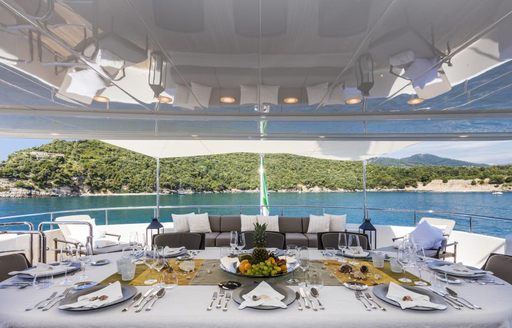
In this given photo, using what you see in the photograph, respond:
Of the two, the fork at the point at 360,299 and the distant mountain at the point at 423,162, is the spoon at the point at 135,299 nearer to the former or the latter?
the fork at the point at 360,299

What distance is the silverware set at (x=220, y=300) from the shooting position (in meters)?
1.39

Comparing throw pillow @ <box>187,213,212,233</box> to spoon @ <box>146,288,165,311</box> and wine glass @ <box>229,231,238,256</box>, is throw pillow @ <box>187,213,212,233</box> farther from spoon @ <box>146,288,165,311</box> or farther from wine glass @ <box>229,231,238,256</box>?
spoon @ <box>146,288,165,311</box>

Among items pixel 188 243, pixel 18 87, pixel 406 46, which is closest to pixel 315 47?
pixel 406 46

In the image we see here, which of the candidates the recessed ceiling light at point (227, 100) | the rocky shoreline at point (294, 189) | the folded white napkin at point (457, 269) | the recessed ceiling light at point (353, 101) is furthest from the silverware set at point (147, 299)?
the rocky shoreline at point (294, 189)

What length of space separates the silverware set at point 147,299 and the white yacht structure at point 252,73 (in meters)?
0.03

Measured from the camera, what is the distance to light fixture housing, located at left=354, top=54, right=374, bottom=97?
2.29 m

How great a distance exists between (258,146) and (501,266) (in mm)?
4425

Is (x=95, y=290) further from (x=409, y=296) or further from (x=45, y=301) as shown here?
(x=409, y=296)

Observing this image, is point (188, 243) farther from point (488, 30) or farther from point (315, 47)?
point (488, 30)

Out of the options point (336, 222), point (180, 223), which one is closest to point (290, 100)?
point (336, 222)

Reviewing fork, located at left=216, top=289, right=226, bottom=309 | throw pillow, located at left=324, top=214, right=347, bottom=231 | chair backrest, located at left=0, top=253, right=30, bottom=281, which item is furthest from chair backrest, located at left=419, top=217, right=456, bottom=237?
chair backrest, located at left=0, top=253, right=30, bottom=281

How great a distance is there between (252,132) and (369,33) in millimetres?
3125

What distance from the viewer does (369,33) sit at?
6.12ft

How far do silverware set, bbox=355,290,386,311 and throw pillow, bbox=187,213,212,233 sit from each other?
14.2ft
